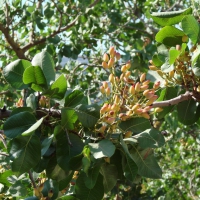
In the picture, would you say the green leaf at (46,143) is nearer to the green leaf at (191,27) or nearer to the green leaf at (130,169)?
the green leaf at (130,169)

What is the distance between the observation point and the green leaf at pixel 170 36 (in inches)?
41.3

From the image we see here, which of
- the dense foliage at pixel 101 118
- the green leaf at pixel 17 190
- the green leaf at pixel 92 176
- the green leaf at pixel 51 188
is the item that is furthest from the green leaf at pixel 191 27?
the green leaf at pixel 17 190

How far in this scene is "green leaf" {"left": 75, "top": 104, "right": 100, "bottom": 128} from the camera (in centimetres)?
92

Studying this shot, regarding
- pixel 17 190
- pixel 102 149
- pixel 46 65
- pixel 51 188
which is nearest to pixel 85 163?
pixel 102 149

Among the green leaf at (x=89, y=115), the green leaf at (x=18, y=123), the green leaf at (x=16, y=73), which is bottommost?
the green leaf at (x=89, y=115)

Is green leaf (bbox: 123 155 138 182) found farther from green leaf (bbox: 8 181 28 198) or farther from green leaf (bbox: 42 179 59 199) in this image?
green leaf (bbox: 8 181 28 198)

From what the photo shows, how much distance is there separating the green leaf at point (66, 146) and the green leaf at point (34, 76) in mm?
124

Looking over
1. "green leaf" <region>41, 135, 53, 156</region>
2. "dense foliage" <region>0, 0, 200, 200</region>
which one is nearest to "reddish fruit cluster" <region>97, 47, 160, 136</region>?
"dense foliage" <region>0, 0, 200, 200</region>

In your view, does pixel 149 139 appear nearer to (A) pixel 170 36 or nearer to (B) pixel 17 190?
(A) pixel 170 36

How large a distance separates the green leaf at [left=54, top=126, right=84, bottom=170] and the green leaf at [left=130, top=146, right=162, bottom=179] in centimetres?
14

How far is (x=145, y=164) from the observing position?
977 millimetres

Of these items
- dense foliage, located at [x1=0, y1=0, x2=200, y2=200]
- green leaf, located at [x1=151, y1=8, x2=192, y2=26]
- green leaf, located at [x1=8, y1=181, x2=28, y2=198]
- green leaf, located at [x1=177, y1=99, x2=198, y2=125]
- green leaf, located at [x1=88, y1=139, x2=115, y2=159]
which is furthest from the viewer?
green leaf, located at [x1=8, y1=181, x2=28, y2=198]

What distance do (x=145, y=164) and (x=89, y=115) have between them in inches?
7.6

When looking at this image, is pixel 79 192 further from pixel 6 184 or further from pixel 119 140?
pixel 6 184
